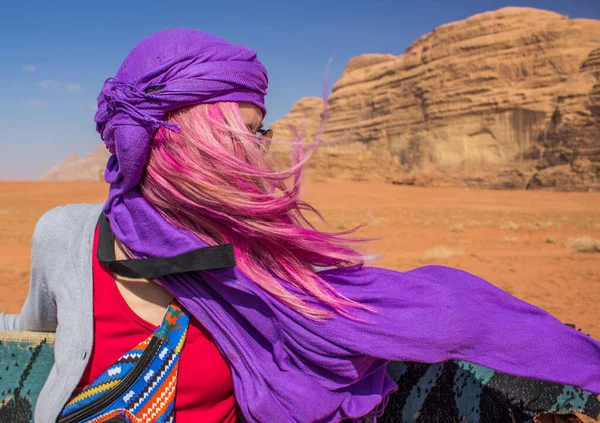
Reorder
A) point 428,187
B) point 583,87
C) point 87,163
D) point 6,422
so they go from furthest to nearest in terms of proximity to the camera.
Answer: point 87,163 → point 583,87 → point 428,187 → point 6,422

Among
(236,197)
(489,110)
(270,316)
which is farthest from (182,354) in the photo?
(489,110)

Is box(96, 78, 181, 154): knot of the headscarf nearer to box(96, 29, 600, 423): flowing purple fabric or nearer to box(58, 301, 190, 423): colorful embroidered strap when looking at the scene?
box(96, 29, 600, 423): flowing purple fabric

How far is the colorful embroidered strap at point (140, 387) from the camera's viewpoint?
108cm

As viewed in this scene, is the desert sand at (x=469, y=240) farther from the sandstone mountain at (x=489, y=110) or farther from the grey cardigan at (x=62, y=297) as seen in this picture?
the sandstone mountain at (x=489, y=110)

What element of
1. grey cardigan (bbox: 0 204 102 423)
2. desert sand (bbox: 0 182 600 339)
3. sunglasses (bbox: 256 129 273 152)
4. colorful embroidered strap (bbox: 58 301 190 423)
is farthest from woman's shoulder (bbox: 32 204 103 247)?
desert sand (bbox: 0 182 600 339)

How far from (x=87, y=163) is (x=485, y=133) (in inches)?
6408

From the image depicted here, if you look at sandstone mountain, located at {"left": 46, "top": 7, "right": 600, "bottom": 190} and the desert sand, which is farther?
sandstone mountain, located at {"left": 46, "top": 7, "right": 600, "bottom": 190}

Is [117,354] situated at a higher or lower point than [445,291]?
lower

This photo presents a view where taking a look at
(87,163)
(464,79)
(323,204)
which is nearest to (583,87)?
(464,79)

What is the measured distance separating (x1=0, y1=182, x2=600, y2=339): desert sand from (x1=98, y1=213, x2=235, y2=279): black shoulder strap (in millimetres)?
313

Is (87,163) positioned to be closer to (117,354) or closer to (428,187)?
(428,187)

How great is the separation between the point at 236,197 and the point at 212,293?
27 centimetres

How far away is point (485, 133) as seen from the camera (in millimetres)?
41281

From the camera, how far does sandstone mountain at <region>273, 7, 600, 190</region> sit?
1236 inches
